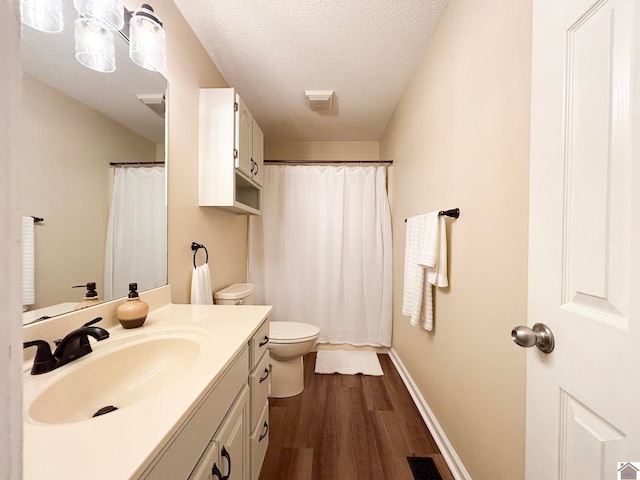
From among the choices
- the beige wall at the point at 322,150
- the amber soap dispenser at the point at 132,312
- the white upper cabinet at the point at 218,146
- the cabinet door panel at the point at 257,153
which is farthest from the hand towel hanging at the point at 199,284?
the beige wall at the point at 322,150

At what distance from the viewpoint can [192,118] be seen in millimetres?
1501

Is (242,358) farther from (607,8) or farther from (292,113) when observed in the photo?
(292,113)

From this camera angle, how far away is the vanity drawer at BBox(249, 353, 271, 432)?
3.40 ft

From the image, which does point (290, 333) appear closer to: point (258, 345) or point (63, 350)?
point (258, 345)

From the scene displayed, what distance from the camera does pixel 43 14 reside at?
Answer: 0.75 m

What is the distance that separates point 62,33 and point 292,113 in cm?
179

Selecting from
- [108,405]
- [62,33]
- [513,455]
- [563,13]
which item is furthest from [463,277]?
[62,33]

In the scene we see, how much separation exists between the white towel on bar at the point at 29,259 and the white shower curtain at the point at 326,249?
1878mm

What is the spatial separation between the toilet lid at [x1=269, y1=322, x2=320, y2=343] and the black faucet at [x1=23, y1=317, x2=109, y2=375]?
116cm

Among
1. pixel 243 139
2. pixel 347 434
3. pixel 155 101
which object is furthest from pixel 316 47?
pixel 347 434

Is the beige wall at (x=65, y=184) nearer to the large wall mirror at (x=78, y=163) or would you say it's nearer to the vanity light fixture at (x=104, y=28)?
the large wall mirror at (x=78, y=163)

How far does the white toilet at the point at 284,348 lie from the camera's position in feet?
5.82

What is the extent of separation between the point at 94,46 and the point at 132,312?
0.97 meters

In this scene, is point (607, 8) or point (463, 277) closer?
point (607, 8)
